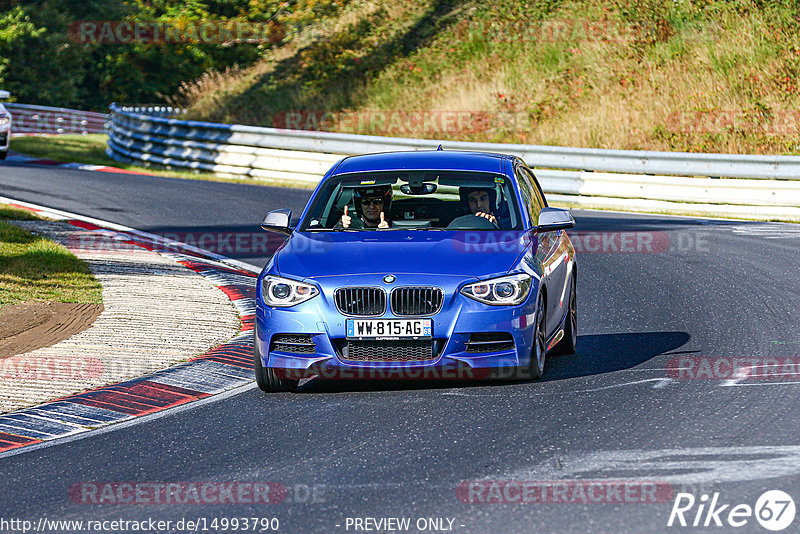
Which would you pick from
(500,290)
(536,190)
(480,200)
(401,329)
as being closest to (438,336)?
(401,329)

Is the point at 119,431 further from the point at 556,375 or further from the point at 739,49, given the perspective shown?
the point at 739,49

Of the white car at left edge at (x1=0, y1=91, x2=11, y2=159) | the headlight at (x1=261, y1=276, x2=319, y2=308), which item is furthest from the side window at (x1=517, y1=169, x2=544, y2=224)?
the white car at left edge at (x1=0, y1=91, x2=11, y2=159)

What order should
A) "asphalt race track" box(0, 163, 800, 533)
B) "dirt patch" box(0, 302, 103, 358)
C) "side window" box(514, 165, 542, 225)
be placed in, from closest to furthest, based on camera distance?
"asphalt race track" box(0, 163, 800, 533) < "side window" box(514, 165, 542, 225) < "dirt patch" box(0, 302, 103, 358)

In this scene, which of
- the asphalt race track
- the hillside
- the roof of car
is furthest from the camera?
the hillside

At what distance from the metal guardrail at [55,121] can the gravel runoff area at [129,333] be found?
31.1 meters

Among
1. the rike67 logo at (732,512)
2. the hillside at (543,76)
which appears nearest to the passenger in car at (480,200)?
the rike67 logo at (732,512)

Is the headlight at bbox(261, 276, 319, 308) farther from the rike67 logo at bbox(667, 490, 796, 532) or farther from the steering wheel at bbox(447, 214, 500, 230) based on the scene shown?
the rike67 logo at bbox(667, 490, 796, 532)

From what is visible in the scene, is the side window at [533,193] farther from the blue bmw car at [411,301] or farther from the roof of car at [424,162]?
the blue bmw car at [411,301]

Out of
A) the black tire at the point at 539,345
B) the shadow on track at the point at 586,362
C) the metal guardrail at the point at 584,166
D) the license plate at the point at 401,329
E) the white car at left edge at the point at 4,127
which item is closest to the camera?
the license plate at the point at 401,329

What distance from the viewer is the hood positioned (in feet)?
26.1

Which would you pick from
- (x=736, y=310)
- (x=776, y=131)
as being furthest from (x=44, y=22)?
(x=736, y=310)

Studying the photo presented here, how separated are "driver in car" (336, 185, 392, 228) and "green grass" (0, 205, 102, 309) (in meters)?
3.59

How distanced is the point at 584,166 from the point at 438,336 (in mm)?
15112

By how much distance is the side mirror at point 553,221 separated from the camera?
28.9 feet
